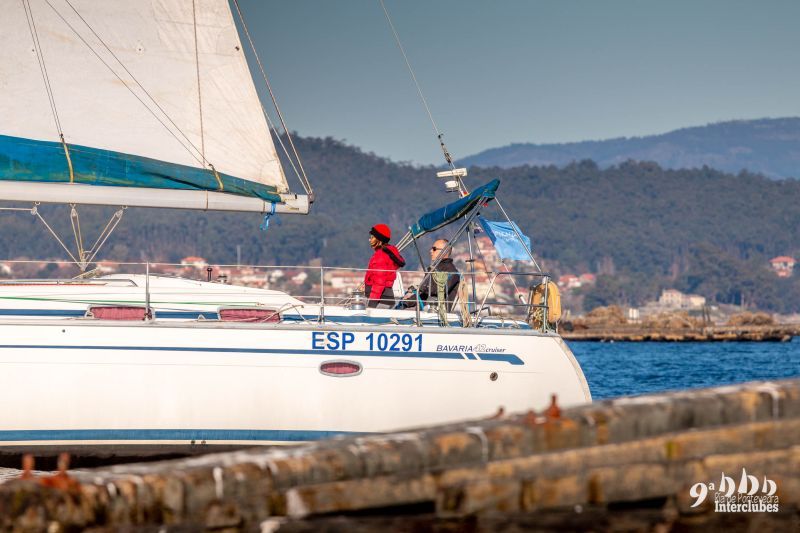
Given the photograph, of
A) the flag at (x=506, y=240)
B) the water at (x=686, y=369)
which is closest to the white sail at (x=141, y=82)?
the flag at (x=506, y=240)

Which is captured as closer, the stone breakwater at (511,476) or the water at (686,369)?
the stone breakwater at (511,476)

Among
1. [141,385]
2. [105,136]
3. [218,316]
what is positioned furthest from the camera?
[105,136]

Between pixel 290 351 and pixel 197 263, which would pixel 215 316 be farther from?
pixel 197 263

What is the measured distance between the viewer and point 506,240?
1580cm

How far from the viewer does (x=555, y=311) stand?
15.1 meters

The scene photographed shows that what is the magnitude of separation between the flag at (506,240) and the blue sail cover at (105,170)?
258cm

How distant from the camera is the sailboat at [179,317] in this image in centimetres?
1346

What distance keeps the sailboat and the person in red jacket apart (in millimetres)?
626

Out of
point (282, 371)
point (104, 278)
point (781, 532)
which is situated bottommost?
point (781, 532)

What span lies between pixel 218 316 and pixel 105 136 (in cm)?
287

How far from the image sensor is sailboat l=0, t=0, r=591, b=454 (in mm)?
13461

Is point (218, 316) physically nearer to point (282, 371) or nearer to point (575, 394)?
point (282, 371)

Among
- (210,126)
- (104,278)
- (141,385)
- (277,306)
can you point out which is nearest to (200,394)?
(141,385)

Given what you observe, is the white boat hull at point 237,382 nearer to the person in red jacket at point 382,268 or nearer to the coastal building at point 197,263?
the coastal building at point 197,263
